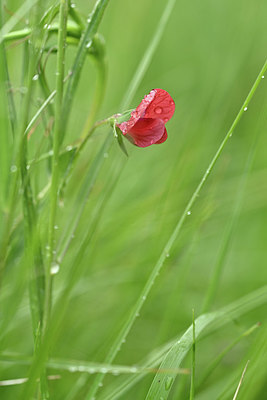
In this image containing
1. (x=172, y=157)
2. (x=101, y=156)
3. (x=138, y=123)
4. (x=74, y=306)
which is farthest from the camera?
(x=172, y=157)

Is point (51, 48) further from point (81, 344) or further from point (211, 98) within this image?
point (211, 98)

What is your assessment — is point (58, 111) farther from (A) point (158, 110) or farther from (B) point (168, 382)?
(B) point (168, 382)

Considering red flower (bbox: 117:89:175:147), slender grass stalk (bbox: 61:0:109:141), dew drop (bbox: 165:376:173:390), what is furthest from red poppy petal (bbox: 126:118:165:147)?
dew drop (bbox: 165:376:173:390)

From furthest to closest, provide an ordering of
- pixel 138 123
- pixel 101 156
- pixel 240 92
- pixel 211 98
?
pixel 240 92 → pixel 211 98 → pixel 101 156 → pixel 138 123

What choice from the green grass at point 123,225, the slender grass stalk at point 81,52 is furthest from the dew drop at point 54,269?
the slender grass stalk at point 81,52

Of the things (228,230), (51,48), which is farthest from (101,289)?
(51,48)

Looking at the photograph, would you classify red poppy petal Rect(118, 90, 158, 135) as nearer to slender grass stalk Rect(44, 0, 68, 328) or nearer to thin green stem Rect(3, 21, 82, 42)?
slender grass stalk Rect(44, 0, 68, 328)

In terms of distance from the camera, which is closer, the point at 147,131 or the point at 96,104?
the point at 147,131

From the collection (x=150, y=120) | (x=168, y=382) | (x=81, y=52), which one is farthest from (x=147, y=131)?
(x=168, y=382)
